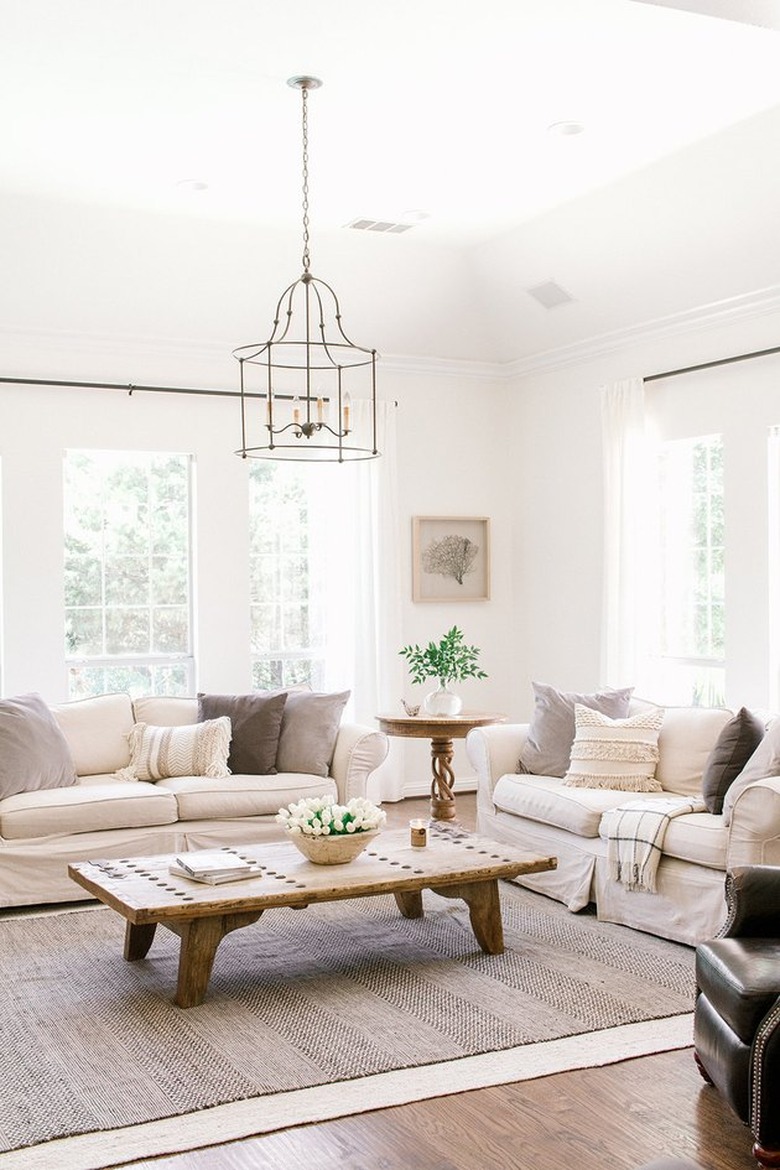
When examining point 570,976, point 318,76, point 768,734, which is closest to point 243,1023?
point 570,976

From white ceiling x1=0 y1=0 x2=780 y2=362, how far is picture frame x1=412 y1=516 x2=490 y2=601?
1.10 metres

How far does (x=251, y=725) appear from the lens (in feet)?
20.2

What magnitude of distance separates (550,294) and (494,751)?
275 cm

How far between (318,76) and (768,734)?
294 cm

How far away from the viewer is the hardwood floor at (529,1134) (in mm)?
2996

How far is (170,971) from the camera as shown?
14.6 ft

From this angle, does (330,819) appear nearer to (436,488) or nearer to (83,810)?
(83,810)

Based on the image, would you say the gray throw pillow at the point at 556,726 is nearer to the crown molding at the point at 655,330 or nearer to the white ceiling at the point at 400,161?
the crown molding at the point at 655,330

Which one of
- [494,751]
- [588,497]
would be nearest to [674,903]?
[494,751]

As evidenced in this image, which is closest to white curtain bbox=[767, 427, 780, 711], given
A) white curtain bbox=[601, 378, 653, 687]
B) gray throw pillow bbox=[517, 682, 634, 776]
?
gray throw pillow bbox=[517, 682, 634, 776]

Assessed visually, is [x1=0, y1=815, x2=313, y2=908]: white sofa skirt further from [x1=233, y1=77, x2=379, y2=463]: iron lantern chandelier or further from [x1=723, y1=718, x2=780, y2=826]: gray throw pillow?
[x1=233, y1=77, x2=379, y2=463]: iron lantern chandelier

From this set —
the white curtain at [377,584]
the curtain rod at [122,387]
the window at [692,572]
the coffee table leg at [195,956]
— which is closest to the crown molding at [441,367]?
the white curtain at [377,584]

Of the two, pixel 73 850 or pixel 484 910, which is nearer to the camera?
pixel 484 910

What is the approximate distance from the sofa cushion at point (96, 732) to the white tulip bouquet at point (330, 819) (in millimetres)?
1780
